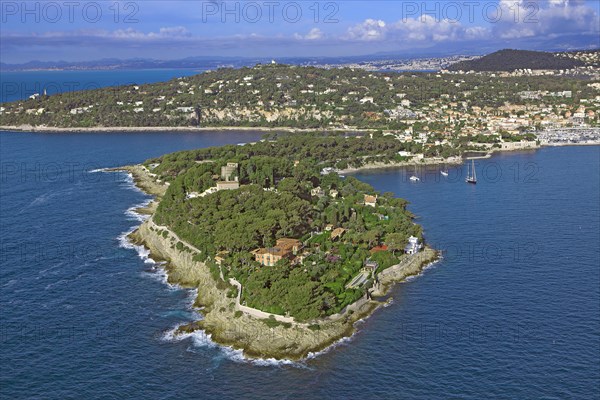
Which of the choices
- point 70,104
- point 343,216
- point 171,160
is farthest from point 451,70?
point 343,216

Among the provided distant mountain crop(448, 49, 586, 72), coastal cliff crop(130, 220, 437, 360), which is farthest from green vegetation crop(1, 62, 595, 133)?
coastal cliff crop(130, 220, 437, 360)

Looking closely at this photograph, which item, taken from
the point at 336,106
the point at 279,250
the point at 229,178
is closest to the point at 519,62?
the point at 336,106

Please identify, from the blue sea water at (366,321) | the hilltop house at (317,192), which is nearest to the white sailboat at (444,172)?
the blue sea water at (366,321)

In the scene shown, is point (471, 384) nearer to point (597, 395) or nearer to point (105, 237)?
point (597, 395)

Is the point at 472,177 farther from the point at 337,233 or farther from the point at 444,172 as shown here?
the point at 337,233

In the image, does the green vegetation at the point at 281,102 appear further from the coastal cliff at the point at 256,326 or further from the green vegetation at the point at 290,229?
the coastal cliff at the point at 256,326
